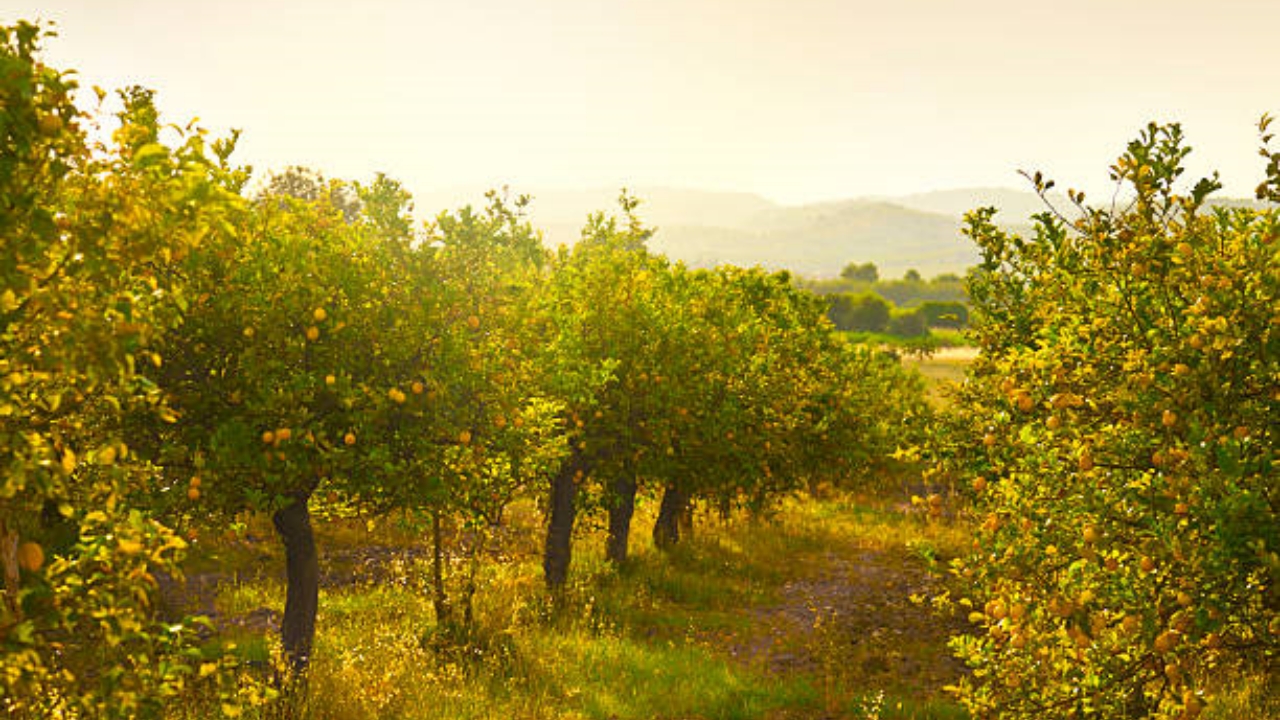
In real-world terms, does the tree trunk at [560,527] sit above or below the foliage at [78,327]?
below

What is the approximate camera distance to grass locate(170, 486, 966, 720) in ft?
36.4

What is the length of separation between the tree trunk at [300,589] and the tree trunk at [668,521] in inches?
434

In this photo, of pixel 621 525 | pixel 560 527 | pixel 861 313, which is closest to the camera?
pixel 560 527

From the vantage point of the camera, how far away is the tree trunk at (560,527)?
52.9ft

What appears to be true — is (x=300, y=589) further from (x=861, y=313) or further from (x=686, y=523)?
(x=861, y=313)

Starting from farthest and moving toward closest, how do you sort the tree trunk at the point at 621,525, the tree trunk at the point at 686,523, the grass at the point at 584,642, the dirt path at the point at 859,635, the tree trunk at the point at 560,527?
the tree trunk at the point at 686,523 → the tree trunk at the point at 621,525 → the tree trunk at the point at 560,527 → the dirt path at the point at 859,635 → the grass at the point at 584,642

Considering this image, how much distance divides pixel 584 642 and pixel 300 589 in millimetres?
5021

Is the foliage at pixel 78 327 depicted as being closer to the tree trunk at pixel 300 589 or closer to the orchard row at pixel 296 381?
the orchard row at pixel 296 381

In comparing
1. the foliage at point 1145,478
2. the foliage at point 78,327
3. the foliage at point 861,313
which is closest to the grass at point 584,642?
the foliage at point 1145,478

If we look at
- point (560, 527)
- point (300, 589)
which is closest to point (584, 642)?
point (560, 527)

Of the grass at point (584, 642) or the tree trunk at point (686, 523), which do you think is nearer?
the grass at point (584, 642)

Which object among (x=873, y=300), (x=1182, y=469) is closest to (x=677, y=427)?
(x=1182, y=469)

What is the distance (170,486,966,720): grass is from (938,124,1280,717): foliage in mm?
1205

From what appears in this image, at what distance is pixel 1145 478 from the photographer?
5359 mm
